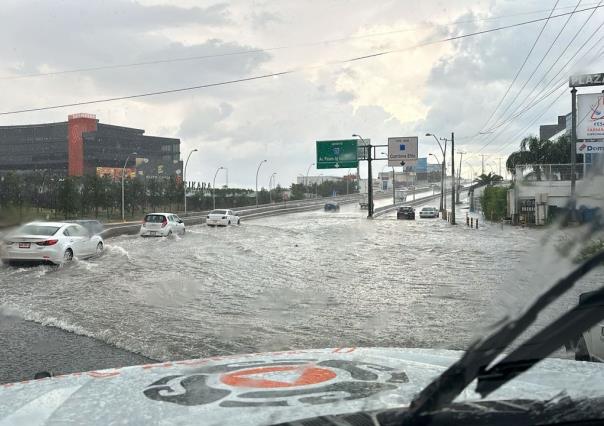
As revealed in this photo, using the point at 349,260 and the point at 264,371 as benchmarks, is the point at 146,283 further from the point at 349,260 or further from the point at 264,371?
the point at 264,371

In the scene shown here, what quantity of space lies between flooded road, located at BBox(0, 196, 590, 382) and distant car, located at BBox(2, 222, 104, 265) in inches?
17.3

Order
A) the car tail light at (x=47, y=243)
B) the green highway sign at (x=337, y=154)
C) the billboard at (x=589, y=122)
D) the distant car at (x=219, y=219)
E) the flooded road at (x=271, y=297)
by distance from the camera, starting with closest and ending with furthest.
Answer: the flooded road at (x=271, y=297) < the car tail light at (x=47, y=243) < the billboard at (x=589, y=122) < the distant car at (x=219, y=219) < the green highway sign at (x=337, y=154)

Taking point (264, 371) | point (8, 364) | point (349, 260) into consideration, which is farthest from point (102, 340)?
point (349, 260)

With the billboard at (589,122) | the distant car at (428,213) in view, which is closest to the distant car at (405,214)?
the distant car at (428,213)

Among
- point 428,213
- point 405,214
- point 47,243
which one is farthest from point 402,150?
point 47,243

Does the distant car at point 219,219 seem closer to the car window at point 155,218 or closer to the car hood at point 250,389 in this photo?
the car window at point 155,218

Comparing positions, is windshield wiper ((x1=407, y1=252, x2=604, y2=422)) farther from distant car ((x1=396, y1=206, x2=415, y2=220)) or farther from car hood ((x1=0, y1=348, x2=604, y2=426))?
distant car ((x1=396, y1=206, x2=415, y2=220))

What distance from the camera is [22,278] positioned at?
14.1 metres

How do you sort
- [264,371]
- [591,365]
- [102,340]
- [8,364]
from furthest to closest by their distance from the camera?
[102,340] → [8,364] → [264,371] → [591,365]

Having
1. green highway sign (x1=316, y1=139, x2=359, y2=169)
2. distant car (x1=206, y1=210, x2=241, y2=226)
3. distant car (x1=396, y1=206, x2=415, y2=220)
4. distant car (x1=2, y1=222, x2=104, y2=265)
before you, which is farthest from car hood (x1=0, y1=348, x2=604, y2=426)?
distant car (x1=396, y1=206, x2=415, y2=220)

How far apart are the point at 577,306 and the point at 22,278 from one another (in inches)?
580

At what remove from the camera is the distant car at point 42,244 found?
1616 centimetres

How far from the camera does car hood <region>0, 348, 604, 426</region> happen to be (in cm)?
194

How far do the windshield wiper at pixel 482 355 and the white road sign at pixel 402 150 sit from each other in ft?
171
